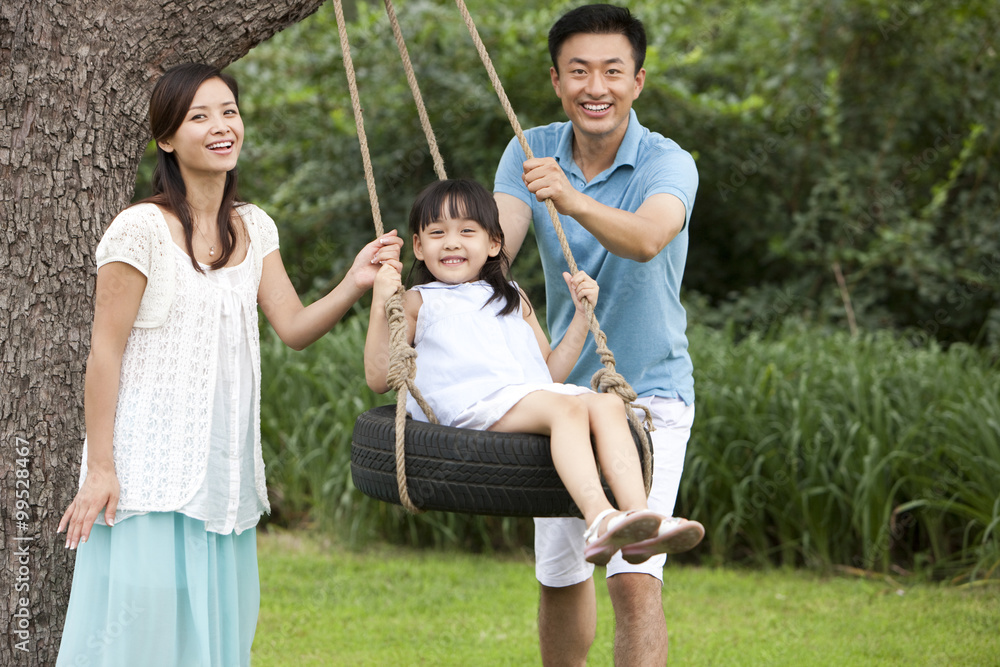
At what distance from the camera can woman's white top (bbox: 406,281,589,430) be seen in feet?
8.10

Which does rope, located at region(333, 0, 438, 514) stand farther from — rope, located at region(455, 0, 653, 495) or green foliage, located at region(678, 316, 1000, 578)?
green foliage, located at region(678, 316, 1000, 578)

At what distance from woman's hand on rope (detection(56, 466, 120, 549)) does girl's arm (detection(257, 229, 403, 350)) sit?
52cm

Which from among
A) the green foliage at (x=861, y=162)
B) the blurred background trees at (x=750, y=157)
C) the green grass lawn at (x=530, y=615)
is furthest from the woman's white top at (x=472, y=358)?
the green foliage at (x=861, y=162)

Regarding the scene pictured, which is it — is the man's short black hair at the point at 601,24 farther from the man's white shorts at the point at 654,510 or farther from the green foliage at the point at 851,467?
the green foliage at the point at 851,467

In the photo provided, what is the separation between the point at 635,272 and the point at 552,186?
1.48 ft

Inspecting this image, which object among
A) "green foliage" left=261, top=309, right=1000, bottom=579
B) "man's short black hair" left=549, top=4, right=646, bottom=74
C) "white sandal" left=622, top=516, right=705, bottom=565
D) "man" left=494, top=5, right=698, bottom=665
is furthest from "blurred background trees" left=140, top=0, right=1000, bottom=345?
"white sandal" left=622, top=516, right=705, bottom=565

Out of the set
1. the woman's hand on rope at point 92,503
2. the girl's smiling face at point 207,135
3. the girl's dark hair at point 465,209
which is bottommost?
the woman's hand on rope at point 92,503

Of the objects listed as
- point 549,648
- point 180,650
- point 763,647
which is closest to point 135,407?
point 180,650

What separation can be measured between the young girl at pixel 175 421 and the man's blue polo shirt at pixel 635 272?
0.94m

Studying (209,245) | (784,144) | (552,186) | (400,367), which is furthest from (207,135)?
(784,144)

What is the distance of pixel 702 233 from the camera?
741 cm

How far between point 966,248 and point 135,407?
5858 mm

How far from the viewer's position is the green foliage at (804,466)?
4426 mm

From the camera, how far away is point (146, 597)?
6.88ft
